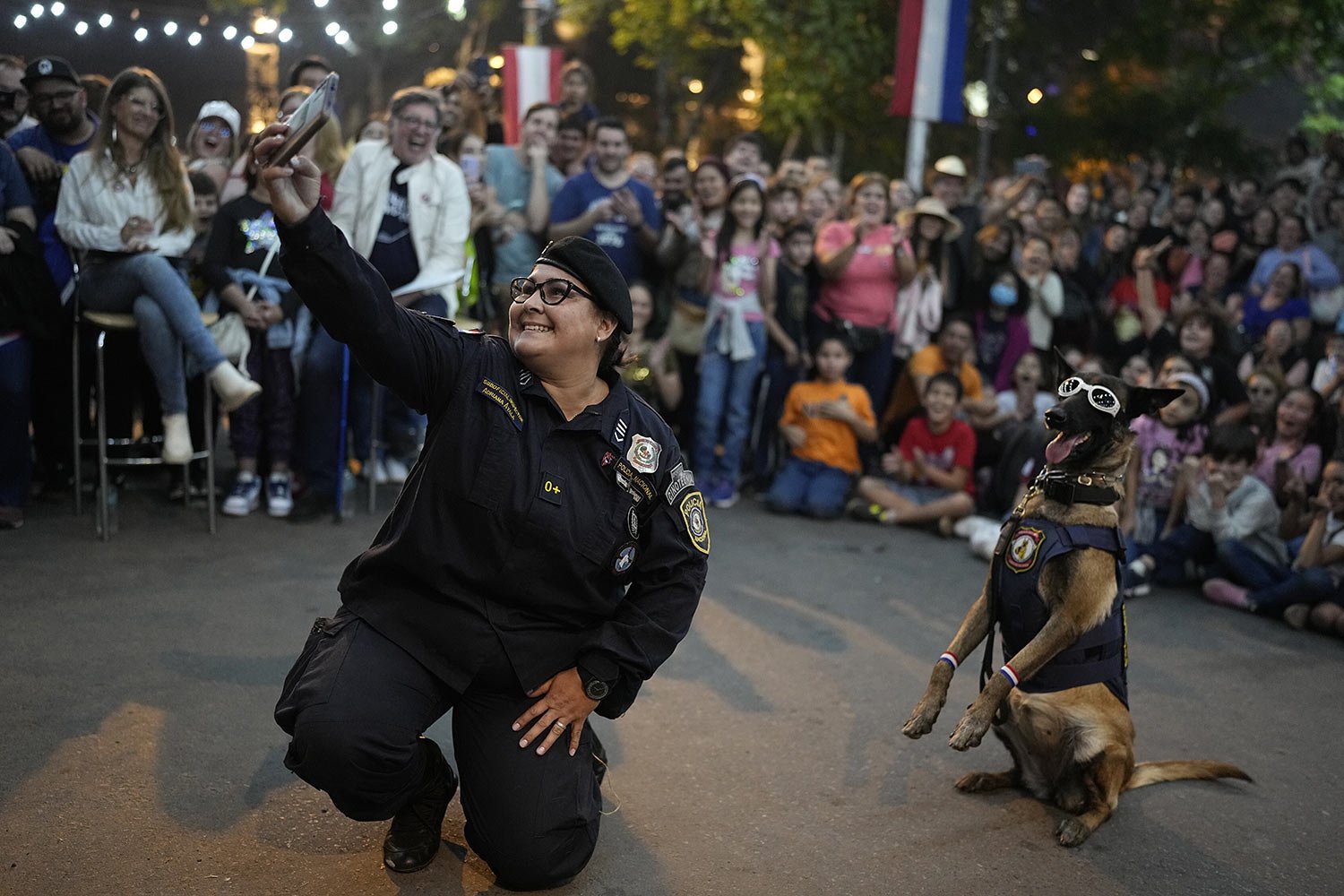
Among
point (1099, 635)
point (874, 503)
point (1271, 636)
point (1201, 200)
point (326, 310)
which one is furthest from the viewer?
point (1201, 200)

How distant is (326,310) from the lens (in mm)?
2895

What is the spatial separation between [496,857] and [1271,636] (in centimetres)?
466

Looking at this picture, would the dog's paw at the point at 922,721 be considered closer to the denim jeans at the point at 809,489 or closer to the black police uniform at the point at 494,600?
the black police uniform at the point at 494,600

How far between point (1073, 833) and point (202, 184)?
18.3 ft

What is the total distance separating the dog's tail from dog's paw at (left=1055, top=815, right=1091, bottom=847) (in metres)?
0.35

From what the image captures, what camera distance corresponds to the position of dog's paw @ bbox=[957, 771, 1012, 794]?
407 cm

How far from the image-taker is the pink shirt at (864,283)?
8.62 m

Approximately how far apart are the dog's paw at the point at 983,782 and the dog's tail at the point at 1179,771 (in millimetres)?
388

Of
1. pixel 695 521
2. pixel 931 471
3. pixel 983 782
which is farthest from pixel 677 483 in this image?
pixel 931 471

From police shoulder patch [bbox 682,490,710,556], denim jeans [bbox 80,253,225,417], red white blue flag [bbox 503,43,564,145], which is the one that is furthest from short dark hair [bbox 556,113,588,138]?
police shoulder patch [bbox 682,490,710,556]

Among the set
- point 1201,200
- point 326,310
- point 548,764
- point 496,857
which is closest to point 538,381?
point 326,310

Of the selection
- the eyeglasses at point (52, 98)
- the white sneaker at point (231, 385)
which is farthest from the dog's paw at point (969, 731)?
the eyeglasses at point (52, 98)

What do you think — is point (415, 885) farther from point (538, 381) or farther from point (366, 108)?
point (366, 108)

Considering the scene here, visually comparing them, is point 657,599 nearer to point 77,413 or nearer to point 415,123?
point 77,413
